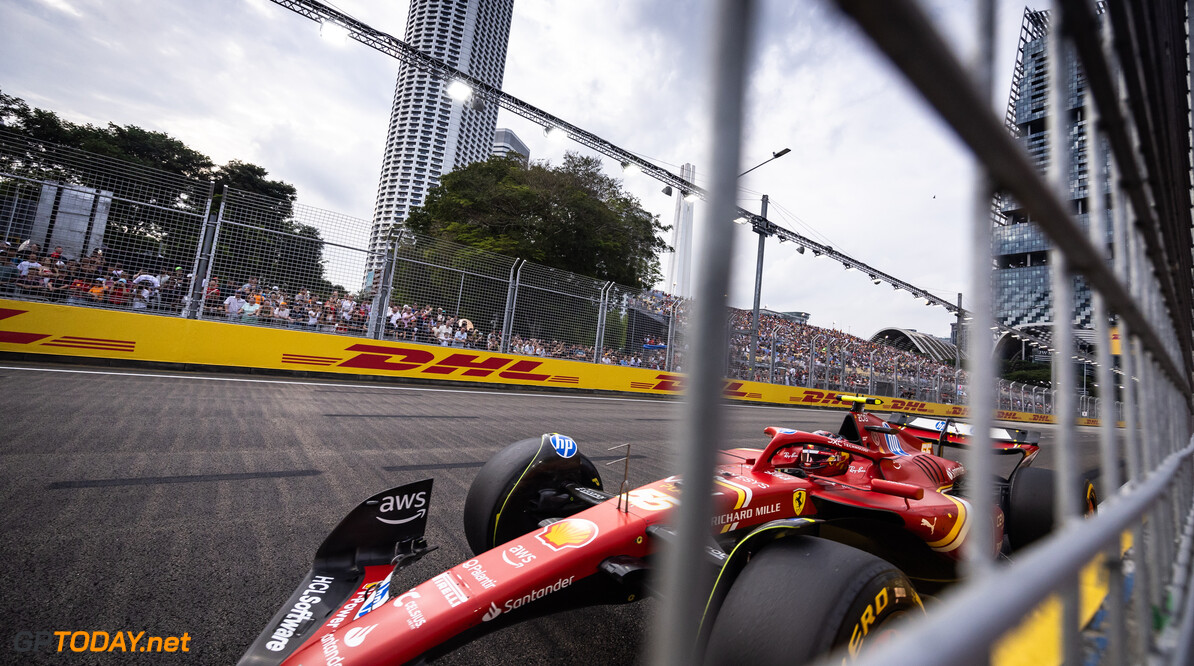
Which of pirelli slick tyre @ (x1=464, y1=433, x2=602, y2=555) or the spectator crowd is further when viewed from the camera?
the spectator crowd

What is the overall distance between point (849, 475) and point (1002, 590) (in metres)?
2.83

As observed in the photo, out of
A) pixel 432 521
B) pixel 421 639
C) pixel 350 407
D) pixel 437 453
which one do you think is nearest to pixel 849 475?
pixel 432 521

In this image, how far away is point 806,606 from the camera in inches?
51.3

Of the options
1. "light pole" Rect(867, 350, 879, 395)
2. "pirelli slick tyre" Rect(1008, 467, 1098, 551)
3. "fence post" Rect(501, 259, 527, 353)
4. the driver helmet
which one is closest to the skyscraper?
"light pole" Rect(867, 350, 879, 395)

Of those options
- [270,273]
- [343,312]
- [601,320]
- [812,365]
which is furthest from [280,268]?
[812,365]

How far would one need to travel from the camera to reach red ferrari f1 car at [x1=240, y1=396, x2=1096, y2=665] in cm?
130

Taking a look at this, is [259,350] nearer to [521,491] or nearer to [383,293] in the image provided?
[383,293]

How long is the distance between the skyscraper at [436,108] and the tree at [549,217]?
2768cm

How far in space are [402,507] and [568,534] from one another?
1.90 ft

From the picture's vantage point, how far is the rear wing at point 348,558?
53.5 inches

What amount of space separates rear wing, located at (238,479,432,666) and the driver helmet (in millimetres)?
1857

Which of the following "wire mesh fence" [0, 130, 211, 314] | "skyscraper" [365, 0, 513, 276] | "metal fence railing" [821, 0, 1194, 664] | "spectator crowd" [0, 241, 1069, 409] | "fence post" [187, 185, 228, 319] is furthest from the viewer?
"skyscraper" [365, 0, 513, 276]

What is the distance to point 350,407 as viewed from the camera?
596 cm

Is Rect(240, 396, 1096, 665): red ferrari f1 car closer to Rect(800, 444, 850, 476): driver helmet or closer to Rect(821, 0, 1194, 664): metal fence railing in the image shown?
Rect(800, 444, 850, 476): driver helmet
